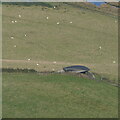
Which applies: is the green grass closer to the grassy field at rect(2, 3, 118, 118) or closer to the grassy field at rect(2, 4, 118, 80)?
the grassy field at rect(2, 3, 118, 118)

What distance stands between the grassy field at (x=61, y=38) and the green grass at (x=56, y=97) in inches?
516

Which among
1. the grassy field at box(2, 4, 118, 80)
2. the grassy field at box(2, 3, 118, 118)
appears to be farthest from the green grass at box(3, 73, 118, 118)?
the grassy field at box(2, 4, 118, 80)

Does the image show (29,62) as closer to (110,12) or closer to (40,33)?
(40,33)

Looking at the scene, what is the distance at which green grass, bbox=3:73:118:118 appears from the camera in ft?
41.5

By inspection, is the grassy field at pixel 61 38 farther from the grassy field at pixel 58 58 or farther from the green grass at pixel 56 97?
the green grass at pixel 56 97

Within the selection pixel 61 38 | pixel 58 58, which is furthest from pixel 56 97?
pixel 61 38

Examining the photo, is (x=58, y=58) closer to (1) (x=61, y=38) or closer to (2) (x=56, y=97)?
(1) (x=61, y=38)

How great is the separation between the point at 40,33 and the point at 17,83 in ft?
97.7

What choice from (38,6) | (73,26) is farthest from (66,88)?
(38,6)

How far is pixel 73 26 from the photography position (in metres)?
49.9

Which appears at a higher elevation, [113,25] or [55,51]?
[113,25]

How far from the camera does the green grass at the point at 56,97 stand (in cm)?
1264

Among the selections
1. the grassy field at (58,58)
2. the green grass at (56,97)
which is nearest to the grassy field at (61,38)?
the grassy field at (58,58)

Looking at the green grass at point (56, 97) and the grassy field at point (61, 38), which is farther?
the grassy field at point (61, 38)
